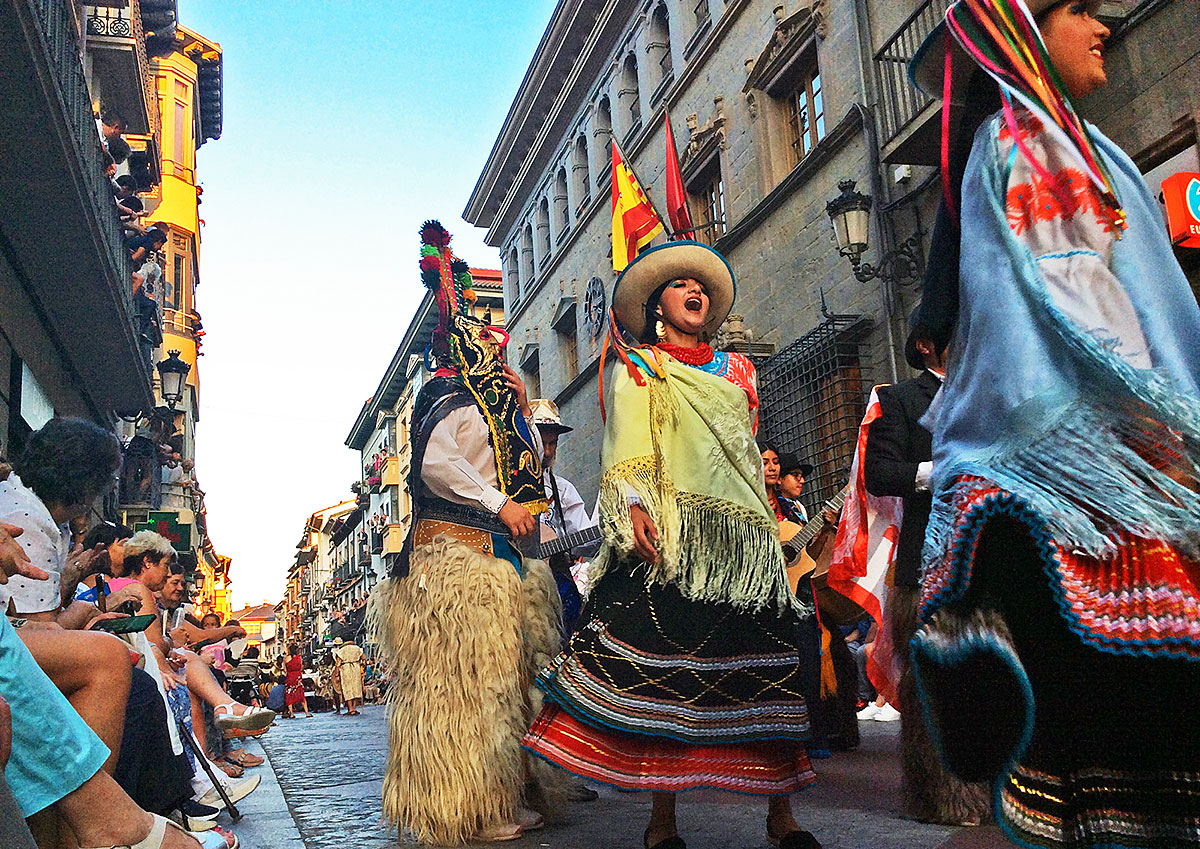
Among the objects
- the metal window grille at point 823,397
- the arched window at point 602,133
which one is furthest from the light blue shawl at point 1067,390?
the arched window at point 602,133

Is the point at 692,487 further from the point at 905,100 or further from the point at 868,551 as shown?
the point at 905,100

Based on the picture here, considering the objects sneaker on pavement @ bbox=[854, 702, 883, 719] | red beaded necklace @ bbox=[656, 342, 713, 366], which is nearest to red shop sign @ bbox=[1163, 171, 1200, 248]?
sneaker on pavement @ bbox=[854, 702, 883, 719]

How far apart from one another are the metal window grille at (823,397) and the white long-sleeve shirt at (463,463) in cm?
801

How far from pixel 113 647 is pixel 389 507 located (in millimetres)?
52707

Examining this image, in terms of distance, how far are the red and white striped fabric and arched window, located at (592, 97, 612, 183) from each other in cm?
1830

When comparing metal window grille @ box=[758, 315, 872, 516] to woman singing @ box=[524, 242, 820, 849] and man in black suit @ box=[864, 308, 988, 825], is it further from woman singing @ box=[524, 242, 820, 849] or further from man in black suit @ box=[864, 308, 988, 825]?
woman singing @ box=[524, 242, 820, 849]

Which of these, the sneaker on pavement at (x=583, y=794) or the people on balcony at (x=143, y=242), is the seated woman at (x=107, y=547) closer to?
the sneaker on pavement at (x=583, y=794)

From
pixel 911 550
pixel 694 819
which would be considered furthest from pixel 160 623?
pixel 911 550

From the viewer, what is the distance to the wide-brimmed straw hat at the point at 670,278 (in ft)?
12.7

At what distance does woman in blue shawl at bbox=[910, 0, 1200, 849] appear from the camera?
1.62 m

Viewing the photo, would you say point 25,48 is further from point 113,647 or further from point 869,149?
point 869,149

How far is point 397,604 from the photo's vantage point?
4.01 meters

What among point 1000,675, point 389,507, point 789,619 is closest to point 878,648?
point 789,619

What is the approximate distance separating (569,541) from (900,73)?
887 centimetres
